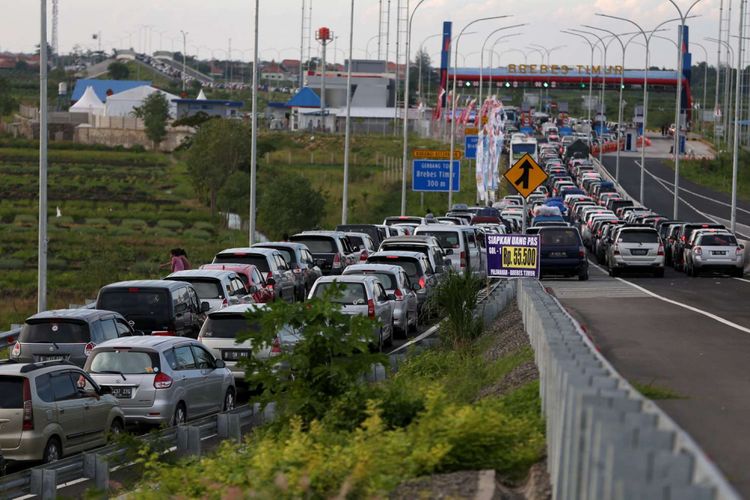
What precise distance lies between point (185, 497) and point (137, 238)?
5953 cm

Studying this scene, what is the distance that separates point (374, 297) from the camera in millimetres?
26562

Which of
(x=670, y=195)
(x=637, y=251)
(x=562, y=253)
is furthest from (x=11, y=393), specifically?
(x=670, y=195)

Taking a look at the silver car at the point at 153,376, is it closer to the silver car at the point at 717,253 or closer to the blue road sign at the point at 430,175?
the silver car at the point at 717,253

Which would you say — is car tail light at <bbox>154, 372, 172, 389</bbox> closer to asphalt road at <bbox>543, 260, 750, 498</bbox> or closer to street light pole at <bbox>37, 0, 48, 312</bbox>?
asphalt road at <bbox>543, 260, 750, 498</bbox>

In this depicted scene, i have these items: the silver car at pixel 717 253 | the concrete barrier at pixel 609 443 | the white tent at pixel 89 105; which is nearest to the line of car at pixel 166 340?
the concrete barrier at pixel 609 443

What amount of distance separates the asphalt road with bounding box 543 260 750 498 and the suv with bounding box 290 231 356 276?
216 inches

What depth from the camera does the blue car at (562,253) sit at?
40.3 meters

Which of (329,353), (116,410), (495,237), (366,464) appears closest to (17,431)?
(116,410)

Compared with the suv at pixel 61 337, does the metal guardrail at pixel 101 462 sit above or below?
below

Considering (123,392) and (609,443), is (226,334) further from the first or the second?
(609,443)

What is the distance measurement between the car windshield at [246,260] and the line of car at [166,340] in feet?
0.09

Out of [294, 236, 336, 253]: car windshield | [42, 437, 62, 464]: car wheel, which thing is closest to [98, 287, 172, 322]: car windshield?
[42, 437, 62, 464]: car wheel

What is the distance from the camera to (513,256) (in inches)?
1079

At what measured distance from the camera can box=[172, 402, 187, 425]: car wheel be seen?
62.5 ft
